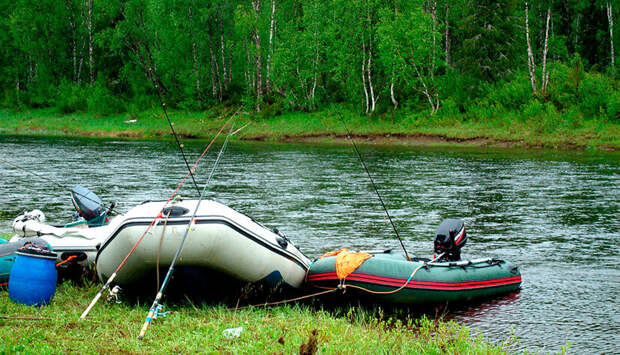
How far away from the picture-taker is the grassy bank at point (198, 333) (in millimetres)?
5121

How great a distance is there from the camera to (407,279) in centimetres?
755

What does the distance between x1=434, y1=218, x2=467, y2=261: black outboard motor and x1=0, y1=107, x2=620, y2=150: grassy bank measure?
16.5 metres

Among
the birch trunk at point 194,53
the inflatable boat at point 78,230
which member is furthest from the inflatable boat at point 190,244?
the birch trunk at point 194,53

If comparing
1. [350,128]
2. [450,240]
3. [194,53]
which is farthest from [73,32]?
[450,240]

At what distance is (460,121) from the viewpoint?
33.8 metres

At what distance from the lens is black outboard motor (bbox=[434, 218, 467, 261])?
8.55m

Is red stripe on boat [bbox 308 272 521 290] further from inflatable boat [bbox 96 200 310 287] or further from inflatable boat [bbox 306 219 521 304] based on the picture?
A: inflatable boat [bbox 96 200 310 287]

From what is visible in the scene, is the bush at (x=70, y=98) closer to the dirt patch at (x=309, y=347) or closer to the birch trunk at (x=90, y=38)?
the birch trunk at (x=90, y=38)

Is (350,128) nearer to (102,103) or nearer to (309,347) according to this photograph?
(102,103)

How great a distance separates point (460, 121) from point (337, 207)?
68.2 ft

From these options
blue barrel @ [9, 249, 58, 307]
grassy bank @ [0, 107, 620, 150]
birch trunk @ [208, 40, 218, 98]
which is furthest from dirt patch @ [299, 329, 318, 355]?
birch trunk @ [208, 40, 218, 98]

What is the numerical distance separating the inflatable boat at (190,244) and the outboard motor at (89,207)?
7.31 ft

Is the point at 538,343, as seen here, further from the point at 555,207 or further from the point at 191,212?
the point at 555,207

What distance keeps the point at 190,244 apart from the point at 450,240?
3.79m
